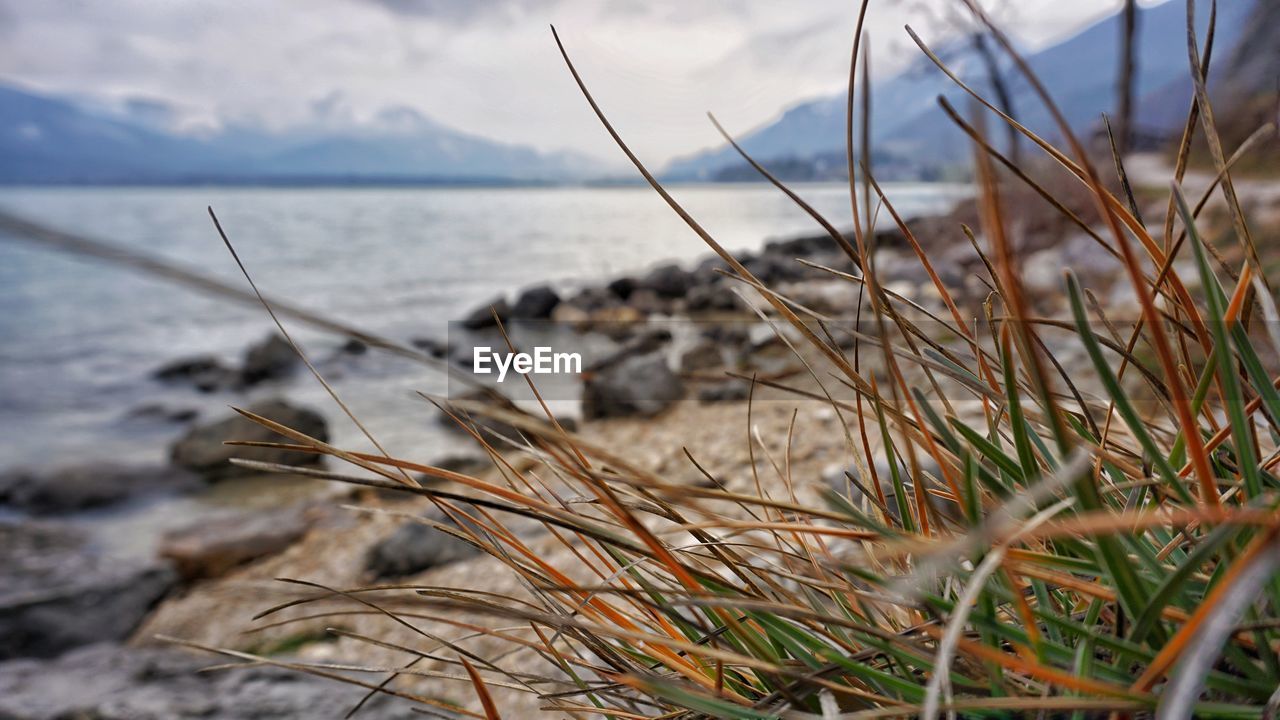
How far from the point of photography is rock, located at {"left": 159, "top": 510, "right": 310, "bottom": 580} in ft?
12.3

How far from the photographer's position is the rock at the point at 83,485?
5094 millimetres

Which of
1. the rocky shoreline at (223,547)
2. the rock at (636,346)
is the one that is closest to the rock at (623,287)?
the rock at (636,346)

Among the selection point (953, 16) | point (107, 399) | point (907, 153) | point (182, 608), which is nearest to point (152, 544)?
point (182, 608)

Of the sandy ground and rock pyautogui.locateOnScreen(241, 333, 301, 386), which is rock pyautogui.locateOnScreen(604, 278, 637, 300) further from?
the sandy ground

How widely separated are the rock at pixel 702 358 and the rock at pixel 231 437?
3.23 meters

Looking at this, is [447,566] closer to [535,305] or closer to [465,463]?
[465,463]

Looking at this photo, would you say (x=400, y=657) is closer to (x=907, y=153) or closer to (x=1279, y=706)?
(x=1279, y=706)

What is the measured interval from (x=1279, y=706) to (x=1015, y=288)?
257mm

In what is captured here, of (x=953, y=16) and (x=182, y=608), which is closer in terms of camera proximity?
(x=182, y=608)

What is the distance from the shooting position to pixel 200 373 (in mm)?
8812

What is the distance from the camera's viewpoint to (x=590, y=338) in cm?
892

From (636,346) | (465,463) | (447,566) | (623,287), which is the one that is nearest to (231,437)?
(465,463)

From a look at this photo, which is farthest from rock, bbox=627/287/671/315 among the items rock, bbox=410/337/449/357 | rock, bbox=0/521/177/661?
rock, bbox=0/521/177/661

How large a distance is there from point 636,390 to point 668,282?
6.98m
